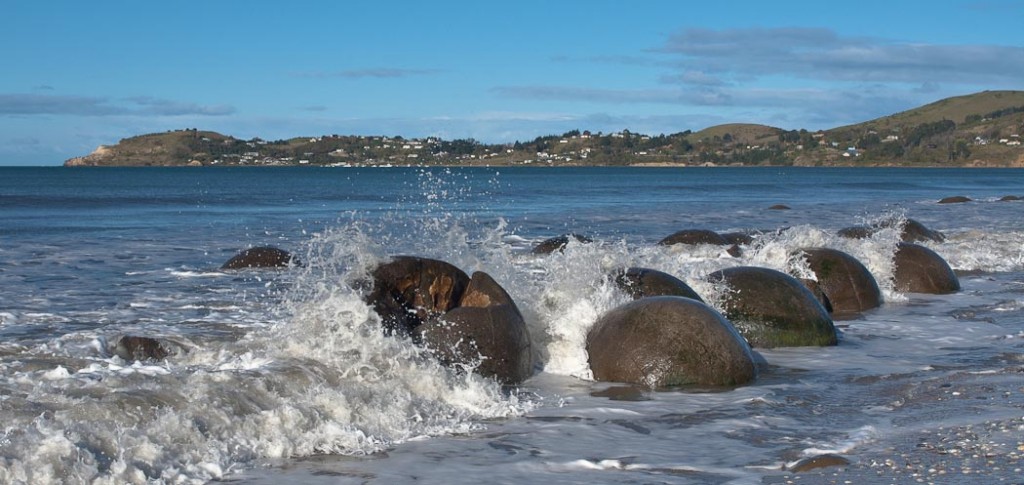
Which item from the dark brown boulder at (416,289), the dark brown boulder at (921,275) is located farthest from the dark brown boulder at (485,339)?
the dark brown boulder at (921,275)

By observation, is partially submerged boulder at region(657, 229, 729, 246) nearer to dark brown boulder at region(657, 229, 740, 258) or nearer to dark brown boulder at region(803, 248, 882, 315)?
dark brown boulder at region(657, 229, 740, 258)

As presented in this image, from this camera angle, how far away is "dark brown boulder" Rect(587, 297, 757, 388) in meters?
10.3

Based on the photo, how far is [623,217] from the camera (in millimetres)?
43188

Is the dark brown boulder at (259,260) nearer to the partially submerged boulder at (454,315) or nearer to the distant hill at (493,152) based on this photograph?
the partially submerged boulder at (454,315)

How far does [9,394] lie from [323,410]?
2.45 meters

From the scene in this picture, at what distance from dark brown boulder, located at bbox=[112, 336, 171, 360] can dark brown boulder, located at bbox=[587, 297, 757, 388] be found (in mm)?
4294

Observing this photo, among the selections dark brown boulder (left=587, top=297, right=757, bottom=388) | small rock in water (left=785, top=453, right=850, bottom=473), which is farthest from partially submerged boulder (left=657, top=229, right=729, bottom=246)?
small rock in water (left=785, top=453, right=850, bottom=473)

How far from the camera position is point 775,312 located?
41.8 ft

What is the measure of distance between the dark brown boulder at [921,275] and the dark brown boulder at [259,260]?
10.9m

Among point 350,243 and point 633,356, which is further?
point 350,243

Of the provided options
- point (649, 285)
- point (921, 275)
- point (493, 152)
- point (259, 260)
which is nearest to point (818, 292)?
point (921, 275)

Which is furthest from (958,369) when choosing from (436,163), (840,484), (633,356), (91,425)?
(436,163)

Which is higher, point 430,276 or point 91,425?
point 430,276

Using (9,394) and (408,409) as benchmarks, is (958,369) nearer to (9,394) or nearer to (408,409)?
(408,409)
